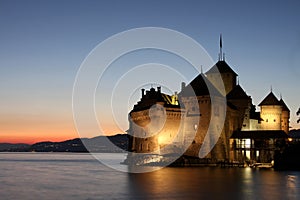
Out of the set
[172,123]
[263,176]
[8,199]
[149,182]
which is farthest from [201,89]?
[8,199]

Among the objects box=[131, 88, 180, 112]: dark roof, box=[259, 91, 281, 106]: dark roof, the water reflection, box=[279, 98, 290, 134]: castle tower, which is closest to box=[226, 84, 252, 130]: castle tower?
box=[259, 91, 281, 106]: dark roof

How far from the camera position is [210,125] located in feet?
160

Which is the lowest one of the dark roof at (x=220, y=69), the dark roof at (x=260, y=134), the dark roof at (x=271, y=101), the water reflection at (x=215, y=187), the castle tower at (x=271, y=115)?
the water reflection at (x=215, y=187)

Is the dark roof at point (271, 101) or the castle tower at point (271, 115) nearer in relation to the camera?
the castle tower at point (271, 115)

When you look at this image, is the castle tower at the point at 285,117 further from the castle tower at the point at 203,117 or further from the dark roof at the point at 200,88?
the castle tower at the point at 203,117

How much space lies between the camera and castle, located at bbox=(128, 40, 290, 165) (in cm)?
4928

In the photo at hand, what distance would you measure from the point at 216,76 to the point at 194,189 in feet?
98.3

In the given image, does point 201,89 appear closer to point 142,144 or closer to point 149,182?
point 142,144

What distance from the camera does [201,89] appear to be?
5109 centimetres

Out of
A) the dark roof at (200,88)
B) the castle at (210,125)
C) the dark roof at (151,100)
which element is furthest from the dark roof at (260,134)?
the dark roof at (151,100)

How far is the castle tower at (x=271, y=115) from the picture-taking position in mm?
56344

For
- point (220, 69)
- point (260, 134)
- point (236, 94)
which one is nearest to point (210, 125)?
point (260, 134)

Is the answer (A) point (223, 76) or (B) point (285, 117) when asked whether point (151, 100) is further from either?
(B) point (285, 117)

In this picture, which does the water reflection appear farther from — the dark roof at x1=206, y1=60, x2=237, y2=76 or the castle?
the dark roof at x1=206, y1=60, x2=237, y2=76
